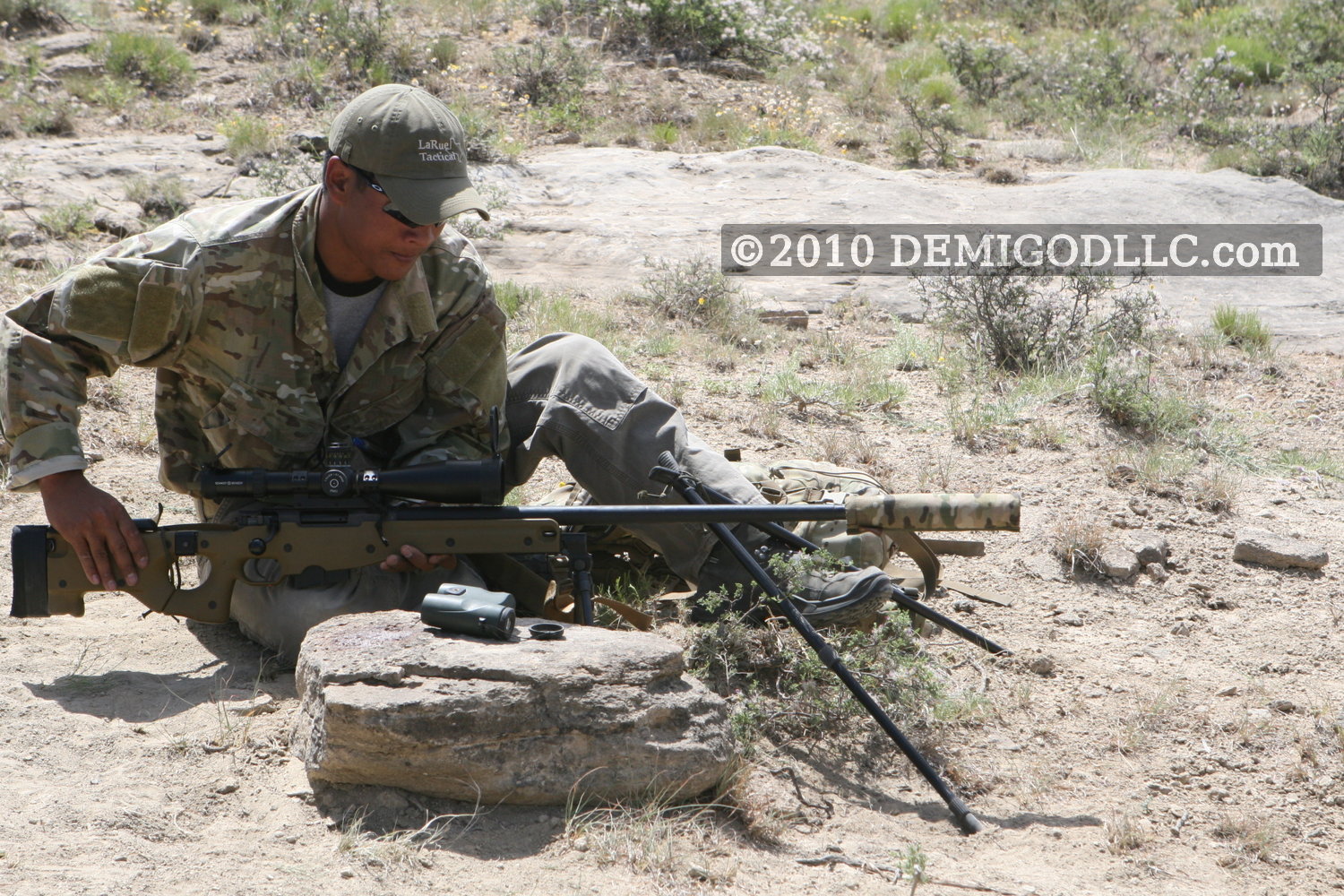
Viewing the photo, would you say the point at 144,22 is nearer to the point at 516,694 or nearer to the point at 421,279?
the point at 421,279

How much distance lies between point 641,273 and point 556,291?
0.63 metres

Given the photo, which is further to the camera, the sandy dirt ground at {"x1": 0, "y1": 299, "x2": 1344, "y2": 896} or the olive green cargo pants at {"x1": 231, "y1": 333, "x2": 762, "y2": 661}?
the olive green cargo pants at {"x1": 231, "y1": 333, "x2": 762, "y2": 661}

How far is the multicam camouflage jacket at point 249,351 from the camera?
10.4 feet

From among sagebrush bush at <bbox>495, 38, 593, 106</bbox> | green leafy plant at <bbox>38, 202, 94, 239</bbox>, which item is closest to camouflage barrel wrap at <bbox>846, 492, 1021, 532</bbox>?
green leafy plant at <bbox>38, 202, 94, 239</bbox>

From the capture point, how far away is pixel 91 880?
238 centimetres

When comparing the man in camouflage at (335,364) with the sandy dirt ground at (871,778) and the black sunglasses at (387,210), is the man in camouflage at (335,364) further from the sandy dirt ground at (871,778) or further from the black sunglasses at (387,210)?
the sandy dirt ground at (871,778)

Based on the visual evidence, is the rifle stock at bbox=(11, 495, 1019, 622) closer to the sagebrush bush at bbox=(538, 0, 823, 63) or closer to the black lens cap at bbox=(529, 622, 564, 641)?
the black lens cap at bbox=(529, 622, 564, 641)

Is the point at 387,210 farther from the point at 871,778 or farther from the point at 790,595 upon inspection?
the point at 871,778

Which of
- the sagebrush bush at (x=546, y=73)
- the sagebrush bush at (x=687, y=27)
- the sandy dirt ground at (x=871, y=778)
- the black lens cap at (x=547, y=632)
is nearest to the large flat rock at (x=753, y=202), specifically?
the sagebrush bush at (x=546, y=73)

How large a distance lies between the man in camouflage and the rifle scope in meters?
0.19

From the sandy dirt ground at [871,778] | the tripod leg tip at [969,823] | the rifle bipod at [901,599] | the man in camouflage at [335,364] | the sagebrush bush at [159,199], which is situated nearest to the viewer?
the sandy dirt ground at [871,778]

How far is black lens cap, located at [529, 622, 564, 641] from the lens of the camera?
9.76 ft

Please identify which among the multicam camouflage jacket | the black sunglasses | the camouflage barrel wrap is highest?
the black sunglasses

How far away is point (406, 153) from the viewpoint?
318cm
